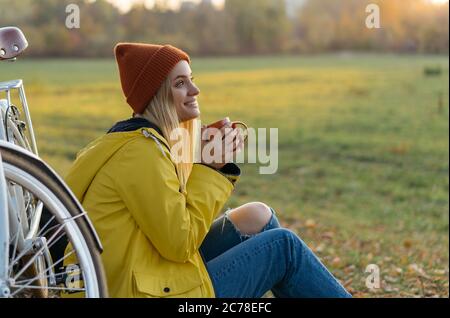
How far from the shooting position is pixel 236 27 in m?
34.2

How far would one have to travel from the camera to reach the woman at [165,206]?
7.63ft

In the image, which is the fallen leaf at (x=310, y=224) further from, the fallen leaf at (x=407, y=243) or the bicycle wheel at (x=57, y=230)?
the bicycle wheel at (x=57, y=230)

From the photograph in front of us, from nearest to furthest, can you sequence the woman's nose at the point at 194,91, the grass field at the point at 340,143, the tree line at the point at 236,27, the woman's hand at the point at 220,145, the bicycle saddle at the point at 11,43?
the bicycle saddle at the point at 11,43 → the woman's hand at the point at 220,145 → the woman's nose at the point at 194,91 → the grass field at the point at 340,143 → the tree line at the point at 236,27

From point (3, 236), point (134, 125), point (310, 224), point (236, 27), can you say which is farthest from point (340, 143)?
point (236, 27)

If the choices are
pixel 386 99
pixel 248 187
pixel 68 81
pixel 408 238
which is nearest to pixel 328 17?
pixel 68 81

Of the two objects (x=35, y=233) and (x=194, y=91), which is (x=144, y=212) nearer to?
(x=35, y=233)

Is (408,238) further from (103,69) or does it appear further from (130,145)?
(103,69)

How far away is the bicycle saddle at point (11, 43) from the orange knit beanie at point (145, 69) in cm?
36

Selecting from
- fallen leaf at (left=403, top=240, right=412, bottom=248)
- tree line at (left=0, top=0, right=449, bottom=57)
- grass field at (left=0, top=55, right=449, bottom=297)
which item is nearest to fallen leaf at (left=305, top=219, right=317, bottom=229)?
grass field at (left=0, top=55, right=449, bottom=297)

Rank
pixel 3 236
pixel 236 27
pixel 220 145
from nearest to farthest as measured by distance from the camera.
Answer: pixel 3 236
pixel 220 145
pixel 236 27

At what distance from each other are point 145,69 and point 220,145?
0.36m

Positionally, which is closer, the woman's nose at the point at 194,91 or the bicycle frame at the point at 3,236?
the bicycle frame at the point at 3,236

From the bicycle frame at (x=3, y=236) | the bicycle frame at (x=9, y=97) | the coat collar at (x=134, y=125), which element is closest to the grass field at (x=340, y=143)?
the coat collar at (x=134, y=125)
